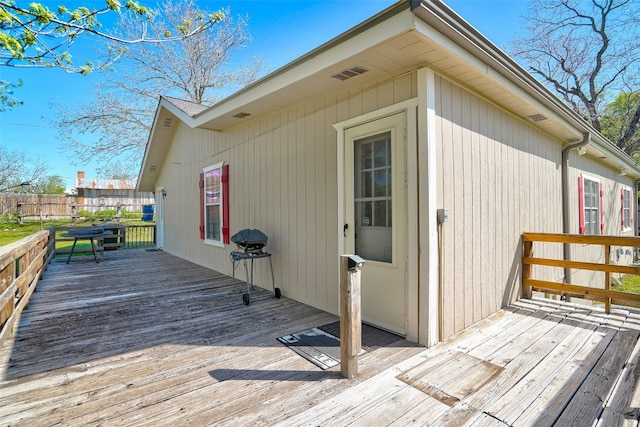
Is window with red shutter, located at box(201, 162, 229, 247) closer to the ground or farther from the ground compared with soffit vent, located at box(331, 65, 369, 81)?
closer to the ground

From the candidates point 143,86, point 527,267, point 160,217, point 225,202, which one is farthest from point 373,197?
point 143,86

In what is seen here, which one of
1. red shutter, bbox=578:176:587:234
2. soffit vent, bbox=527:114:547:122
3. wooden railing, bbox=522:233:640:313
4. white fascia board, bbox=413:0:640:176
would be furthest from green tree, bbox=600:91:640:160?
wooden railing, bbox=522:233:640:313

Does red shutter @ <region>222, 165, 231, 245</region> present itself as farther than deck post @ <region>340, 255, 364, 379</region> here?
Yes

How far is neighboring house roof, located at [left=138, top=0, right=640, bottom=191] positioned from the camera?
2.18 metres

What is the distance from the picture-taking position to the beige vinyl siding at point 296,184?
11.4 feet

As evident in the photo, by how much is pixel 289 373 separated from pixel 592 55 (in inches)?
634

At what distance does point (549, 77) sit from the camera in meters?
12.8

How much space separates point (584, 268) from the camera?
11.6 ft

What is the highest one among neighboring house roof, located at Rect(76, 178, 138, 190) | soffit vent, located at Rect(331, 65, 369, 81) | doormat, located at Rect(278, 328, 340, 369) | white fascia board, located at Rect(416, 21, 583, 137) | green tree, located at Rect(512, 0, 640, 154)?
green tree, located at Rect(512, 0, 640, 154)

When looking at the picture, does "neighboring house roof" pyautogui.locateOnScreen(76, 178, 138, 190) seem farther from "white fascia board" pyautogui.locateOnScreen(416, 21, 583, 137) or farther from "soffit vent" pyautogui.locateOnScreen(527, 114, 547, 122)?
"white fascia board" pyautogui.locateOnScreen(416, 21, 583, 137)

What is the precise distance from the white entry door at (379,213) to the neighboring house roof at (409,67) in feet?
1.67

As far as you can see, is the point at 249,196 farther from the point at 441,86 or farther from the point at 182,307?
the point at 441,86

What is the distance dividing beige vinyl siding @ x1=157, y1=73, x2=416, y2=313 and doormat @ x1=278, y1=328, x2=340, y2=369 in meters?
0.64

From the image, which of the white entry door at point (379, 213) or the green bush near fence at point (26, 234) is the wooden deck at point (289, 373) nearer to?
the white entry door at point (379, 213)
